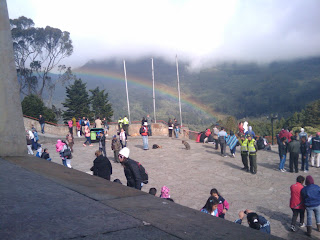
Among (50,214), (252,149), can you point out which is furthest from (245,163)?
(50,214)

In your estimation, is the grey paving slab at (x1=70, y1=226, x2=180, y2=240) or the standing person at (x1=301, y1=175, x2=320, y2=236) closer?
the grey paving slab at (x1=70, y1=226, x2=180, y2=240)

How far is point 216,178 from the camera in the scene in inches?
492

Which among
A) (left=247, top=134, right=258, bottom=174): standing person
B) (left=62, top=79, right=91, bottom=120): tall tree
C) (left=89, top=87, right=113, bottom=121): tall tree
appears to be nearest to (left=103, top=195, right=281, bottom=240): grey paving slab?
(left=247, top=134, right=258, bottom=174): standing person

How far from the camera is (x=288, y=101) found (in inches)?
5778

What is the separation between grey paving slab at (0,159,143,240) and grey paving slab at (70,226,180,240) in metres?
0.09

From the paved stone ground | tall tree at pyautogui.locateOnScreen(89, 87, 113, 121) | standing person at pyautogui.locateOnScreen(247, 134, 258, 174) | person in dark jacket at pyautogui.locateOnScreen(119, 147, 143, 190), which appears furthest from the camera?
tall tree at pyautogui.locateOnScreen(89, 87, 113, 121)

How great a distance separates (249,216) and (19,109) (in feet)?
16.6

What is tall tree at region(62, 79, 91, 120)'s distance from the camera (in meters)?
42.9

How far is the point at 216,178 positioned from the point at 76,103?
1330 inches

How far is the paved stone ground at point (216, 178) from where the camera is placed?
8.99 m

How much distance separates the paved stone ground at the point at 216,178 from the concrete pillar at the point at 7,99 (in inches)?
162

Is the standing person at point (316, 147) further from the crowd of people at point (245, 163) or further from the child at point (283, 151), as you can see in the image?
the child at point (283, 151)

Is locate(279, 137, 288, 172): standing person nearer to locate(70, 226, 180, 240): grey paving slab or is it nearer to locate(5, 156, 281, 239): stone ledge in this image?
locate(5, 156, 281, 239): stone ledge

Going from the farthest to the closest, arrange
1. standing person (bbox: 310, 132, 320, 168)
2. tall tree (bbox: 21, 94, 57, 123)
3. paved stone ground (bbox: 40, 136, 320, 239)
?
tall tree (bbox: 21, 94, 57, 123) < standing person (bbox: 310, 132, 320, 168) < paved stone ground (bbox: 40, 136, 320, 239)
